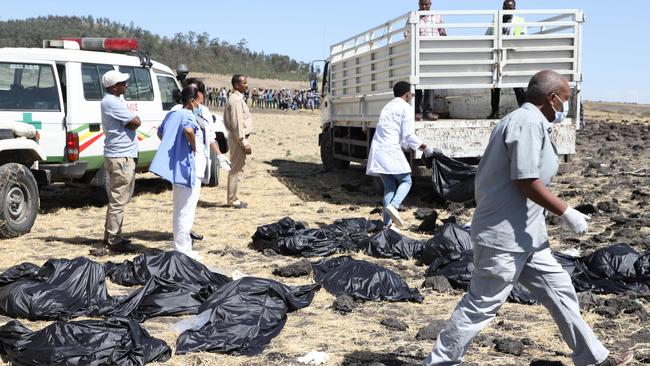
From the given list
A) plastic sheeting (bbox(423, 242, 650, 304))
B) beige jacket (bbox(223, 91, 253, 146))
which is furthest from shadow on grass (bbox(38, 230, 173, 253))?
plastic sheeting (bbox(423, 242, 650, 304))

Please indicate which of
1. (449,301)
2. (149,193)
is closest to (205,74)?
(149,193)

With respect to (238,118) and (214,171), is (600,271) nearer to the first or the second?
(238,118)

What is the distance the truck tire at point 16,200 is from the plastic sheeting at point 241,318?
401cm

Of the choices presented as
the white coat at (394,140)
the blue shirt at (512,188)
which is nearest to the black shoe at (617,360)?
the blue shirt at (512,188)

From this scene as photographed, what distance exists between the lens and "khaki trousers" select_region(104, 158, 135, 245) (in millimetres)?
7797

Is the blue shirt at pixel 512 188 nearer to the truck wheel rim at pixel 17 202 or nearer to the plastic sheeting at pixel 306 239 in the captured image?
the plastic sheeting at pixel 306 239

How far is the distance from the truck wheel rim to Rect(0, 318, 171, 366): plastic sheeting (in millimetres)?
4235

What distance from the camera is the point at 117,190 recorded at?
786 centimetres

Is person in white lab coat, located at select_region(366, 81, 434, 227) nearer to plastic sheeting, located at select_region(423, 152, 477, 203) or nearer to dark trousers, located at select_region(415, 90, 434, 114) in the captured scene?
plastic sheeting, located at select_region(423, 152, 477, 203)

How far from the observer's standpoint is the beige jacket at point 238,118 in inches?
409

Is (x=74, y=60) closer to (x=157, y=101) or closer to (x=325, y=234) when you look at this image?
(x=157, y=101)

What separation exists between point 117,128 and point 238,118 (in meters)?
2.85

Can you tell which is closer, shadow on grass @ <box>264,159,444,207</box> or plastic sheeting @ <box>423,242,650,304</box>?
plastic sheeting @ <box>423,242,650,304</box>

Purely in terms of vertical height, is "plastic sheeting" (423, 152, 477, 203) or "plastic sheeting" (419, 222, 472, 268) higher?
"plastic sheeting" (423, 152, 477, 203)
